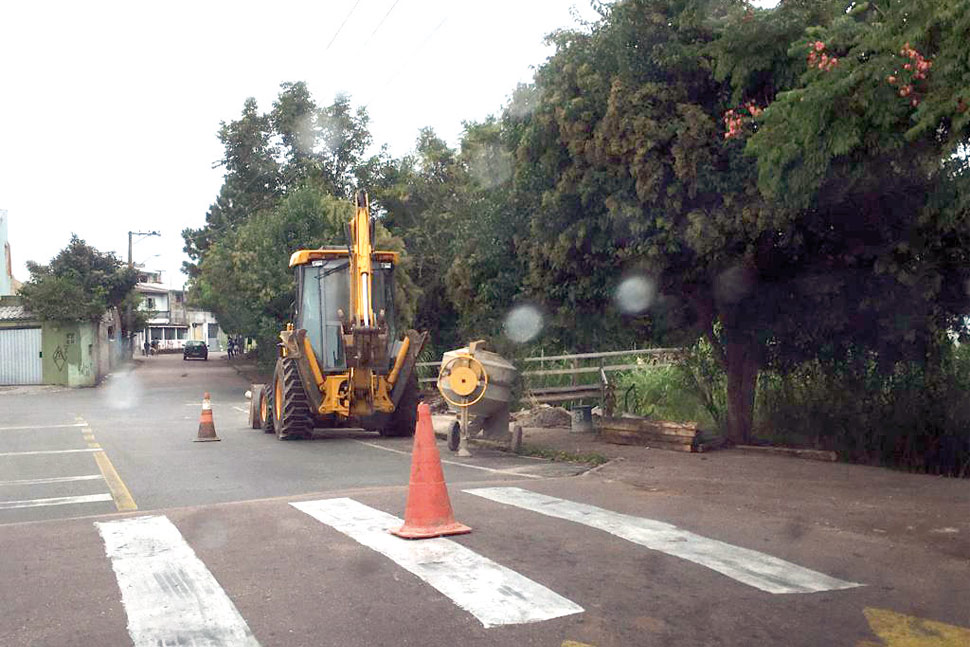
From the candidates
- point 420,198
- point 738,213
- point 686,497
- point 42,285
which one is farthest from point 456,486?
point 42,285

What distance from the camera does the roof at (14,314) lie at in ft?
143

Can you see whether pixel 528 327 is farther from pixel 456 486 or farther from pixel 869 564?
pixel 869 564

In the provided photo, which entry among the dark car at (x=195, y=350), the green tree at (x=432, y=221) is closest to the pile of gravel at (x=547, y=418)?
the green tree at (x=432, y=221)

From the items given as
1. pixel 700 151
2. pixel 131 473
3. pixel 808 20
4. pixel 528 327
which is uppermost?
pixel 808 20

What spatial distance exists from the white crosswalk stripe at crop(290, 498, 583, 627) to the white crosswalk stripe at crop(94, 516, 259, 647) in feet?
4.01

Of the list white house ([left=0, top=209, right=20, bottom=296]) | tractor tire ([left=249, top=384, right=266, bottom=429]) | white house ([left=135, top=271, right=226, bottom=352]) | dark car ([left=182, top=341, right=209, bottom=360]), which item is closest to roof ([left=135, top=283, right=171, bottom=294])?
white house ([left=135, top=271, right=226, bottom=352])

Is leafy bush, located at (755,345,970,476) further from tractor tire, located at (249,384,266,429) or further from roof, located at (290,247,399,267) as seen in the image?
tractor tire, located at (249,384,266,429)

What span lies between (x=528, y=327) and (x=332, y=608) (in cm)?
1240

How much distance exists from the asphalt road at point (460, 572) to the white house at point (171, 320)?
91.2m

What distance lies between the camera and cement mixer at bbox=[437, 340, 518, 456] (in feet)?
46.3

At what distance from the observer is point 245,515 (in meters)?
8.72

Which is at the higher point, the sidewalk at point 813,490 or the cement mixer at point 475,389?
the cement mixer at point 475,389

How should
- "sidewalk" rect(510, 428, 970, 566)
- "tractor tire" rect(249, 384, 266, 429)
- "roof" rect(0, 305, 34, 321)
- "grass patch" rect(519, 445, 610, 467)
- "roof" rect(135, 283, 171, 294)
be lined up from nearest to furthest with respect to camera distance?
1. "sidewalk" rect(510, 428, 970, 566)
2. "grass patch" rect(519, 445, 610, 467)
3. "tractor tire" rect(249, 384, 266, 429)
4. "roof" rect(0, 305, 34, 321)
5. "roof" rect(135, 283, 171, 294)

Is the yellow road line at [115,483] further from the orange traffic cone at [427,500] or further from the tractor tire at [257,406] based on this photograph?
the orange traffic cone at [427,500]
